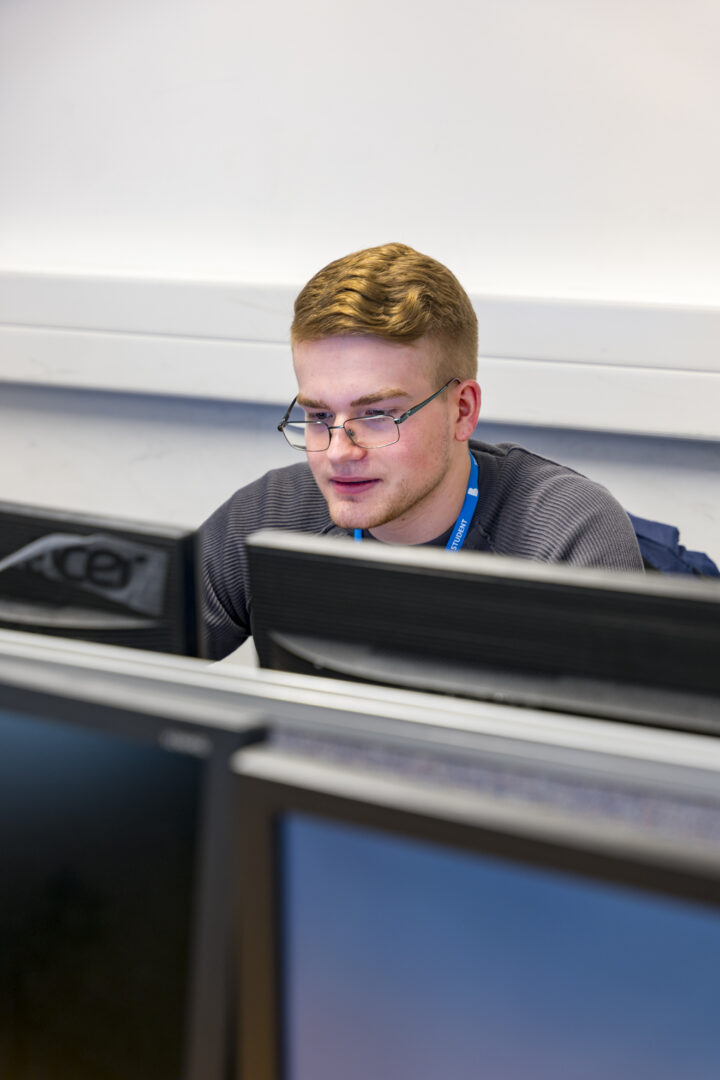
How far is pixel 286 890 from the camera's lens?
0.47 metres

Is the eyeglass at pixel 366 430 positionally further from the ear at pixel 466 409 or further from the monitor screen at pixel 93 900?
the monitor screen at pixel 93 900

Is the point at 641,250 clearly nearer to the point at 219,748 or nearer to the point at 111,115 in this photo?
the point at 111,115

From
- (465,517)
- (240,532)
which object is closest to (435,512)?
(465,517)

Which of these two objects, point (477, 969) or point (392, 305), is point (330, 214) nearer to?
point (392, 305)

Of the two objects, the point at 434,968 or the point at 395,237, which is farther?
the point at 395,237

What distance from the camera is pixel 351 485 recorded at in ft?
4.67

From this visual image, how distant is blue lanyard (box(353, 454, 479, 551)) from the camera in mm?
1446

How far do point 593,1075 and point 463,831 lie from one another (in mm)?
121

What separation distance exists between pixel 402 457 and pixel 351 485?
3.3 inches

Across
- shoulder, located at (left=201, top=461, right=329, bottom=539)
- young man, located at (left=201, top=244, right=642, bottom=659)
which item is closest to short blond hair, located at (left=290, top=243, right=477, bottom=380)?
young man, located at (left=201, top=244, right=642, bottom=659)

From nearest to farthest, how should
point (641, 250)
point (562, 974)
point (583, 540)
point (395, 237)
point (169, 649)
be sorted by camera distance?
point (562, 974), point (169, 649), point (583, 540), point (641, 250), point (395, 237)

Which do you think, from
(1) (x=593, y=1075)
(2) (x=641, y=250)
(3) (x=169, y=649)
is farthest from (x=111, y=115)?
(1) (x=593, y=1075)

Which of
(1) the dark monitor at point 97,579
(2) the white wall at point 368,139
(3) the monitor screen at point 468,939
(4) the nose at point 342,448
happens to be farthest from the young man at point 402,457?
(3) the monitor screen at point 468,939

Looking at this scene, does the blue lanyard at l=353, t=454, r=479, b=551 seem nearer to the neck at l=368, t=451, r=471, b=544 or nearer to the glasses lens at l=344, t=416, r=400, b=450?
the neck at l=368, t=451, r=471, b=544
